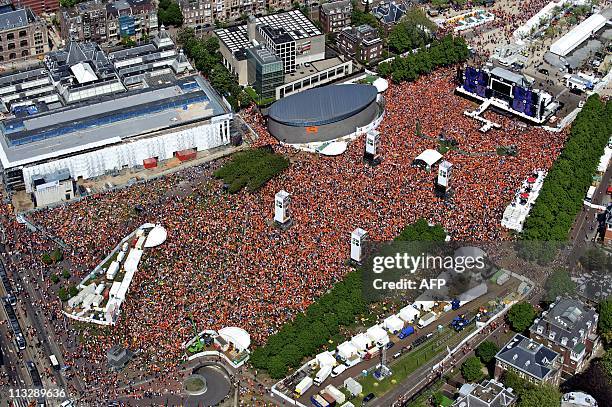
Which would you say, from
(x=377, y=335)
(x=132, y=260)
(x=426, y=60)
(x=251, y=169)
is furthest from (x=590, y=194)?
(x=132, y=260)

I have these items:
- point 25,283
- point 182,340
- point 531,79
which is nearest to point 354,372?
point 182,340

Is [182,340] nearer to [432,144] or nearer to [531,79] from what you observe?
[432,144]

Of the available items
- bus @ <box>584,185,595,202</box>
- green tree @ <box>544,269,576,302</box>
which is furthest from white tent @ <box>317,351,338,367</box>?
bus @ <box>584,185,595,202</box>

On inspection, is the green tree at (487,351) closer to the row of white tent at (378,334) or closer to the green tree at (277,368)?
the row of white tent at (378,334)

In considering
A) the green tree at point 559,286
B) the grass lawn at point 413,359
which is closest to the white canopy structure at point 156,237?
the grass lawn at point 413,359

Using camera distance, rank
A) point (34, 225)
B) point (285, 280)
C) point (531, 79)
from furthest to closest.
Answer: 1. point (531, 79)
2. point (34, 225)
3. point (285, 280)

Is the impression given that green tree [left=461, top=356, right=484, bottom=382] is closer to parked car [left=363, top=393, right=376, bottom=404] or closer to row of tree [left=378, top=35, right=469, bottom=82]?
parked car [left=363, top=393, right=376, bottom=404]
